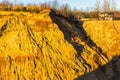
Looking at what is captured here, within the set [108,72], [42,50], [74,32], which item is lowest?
[108,72]

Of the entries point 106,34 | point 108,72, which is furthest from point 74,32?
point 108,72

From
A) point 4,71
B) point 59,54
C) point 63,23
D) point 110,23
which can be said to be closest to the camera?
point 4,71

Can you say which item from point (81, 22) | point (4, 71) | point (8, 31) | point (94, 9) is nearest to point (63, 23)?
point (81, 22)

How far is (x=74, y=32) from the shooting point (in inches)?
1191

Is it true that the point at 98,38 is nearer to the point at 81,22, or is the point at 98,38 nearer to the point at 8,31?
the point at 81,22

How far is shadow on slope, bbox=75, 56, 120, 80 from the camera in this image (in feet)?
87.9

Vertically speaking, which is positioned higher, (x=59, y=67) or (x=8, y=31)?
(x=8, y=31)

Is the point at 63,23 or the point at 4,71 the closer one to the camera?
the point at 4,71

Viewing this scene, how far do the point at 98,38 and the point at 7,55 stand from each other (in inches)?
369

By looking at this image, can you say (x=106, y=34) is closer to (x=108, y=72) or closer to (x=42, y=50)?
(x=108, y=72)

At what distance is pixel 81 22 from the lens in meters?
33.3

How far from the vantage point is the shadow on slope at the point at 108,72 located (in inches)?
1055

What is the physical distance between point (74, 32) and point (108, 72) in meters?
4.49

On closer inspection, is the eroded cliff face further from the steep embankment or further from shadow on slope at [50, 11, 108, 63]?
the steep embankment
